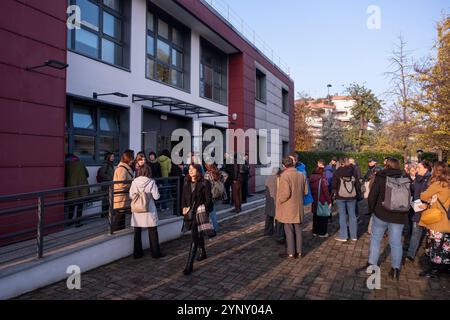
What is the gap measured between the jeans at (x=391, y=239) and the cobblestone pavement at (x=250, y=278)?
29 cm

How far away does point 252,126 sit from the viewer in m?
16.8

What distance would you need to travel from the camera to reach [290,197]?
585 centimetres

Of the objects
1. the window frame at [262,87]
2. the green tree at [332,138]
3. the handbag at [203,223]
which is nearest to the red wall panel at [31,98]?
the handbag at [203,223]

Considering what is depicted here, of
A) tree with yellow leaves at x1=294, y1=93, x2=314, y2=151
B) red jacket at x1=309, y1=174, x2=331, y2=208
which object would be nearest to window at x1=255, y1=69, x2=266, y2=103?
red jacket at x1=309, y1=174, x2=331, y2=208

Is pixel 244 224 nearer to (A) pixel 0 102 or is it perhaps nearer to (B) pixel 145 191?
(B) pixel 145 191

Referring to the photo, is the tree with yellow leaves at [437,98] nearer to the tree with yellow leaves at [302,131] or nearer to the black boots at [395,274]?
the black boots at [395,274]

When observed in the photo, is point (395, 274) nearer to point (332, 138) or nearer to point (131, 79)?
point (131, 79)

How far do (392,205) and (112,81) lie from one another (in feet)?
25.3

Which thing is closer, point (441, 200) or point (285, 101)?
point (441, 200)

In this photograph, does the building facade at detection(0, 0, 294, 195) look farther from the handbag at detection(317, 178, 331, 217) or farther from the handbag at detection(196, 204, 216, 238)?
the handbag at detection(317, 178, 331, 217)

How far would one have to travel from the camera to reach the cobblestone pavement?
432 cm

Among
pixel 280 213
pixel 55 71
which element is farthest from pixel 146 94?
pixel 280 213

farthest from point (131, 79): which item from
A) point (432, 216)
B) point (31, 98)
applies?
point (432, 216)

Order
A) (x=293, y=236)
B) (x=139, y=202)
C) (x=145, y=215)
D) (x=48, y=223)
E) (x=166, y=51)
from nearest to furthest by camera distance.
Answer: (x=139, y=202), (x=145, y=215), (x=293, y=236), (x=48, y=223), (x=166, y=51)
